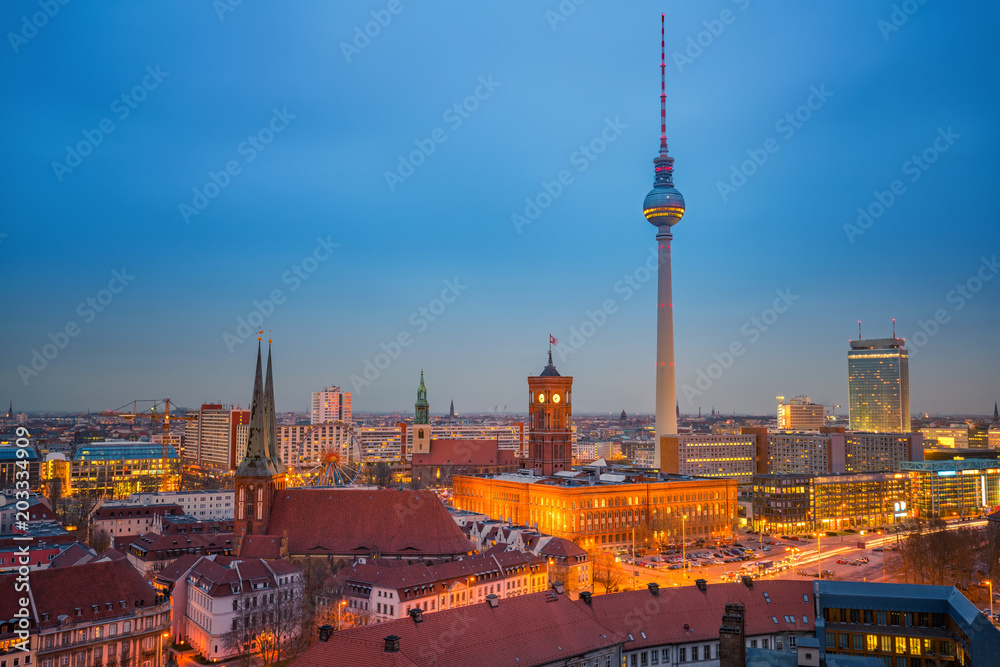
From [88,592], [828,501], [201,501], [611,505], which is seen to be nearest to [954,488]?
[828,501]

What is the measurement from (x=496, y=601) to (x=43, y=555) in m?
49.0

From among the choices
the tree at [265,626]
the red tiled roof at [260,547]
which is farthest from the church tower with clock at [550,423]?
the tree at [265,626]

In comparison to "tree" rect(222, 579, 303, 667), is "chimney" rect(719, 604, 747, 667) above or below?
above

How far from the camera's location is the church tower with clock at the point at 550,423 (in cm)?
14638

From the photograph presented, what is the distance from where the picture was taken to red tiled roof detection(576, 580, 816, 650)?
49031 millimetres

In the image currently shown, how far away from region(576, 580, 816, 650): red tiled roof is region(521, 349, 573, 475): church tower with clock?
9301 centimetres

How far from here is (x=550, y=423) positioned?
5812 inches

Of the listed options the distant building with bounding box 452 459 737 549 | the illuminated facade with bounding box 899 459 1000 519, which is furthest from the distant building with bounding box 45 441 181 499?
the illuminated facade with bounding box 899 459 1000 519

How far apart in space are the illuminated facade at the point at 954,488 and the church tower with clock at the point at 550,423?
6246 centimetres

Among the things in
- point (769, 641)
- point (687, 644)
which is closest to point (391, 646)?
point (687, 644)

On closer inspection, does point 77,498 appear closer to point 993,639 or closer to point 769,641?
point 769,641

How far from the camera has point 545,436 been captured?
147 m

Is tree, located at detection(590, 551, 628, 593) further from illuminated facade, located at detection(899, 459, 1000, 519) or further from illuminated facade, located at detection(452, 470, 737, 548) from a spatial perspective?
illuminated facade, located at detection(899, 459, 1000, 519)

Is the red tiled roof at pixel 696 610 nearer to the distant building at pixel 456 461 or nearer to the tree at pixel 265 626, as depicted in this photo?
the tree at pixel 265 626
